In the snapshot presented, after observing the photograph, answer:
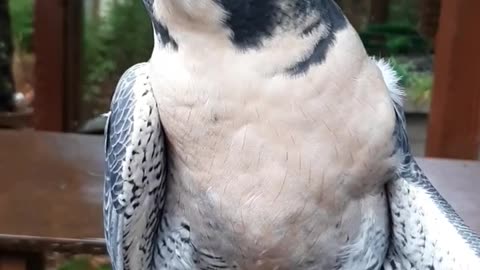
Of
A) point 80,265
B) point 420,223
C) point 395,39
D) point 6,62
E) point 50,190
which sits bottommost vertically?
point 80,265

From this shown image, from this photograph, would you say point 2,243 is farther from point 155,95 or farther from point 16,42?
point 16,42

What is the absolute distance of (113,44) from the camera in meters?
2.26

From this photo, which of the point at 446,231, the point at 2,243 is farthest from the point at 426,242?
the point at 2,243

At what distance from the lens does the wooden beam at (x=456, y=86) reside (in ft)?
6.22

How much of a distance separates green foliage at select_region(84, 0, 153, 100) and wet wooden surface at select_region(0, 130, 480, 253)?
460 millimetres

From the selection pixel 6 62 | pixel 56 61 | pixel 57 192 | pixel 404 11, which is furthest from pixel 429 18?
pixel 6 62

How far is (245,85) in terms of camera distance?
28.6 inches

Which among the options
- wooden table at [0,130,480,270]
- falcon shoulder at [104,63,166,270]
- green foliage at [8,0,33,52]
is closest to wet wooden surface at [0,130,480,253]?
wooden table at [0,130,480,270]

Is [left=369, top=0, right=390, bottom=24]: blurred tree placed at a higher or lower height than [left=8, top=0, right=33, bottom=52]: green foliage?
higher

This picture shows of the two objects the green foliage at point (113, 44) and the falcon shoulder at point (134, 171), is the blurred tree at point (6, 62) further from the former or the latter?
the falcon shoulder at point (134, 171)

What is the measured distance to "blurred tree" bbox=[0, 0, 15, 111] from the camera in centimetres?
241

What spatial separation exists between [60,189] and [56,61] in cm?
90

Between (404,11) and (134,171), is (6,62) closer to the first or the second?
(404,11)

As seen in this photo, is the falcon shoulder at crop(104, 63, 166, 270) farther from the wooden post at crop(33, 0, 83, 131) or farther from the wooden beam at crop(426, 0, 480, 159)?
the wooden post at crop(33, 0, 83, 131)
